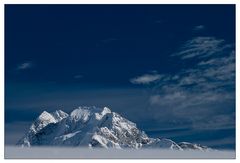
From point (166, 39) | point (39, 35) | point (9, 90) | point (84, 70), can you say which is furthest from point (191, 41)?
point (9, 90)

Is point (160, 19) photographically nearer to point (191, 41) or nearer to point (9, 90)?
point (191, 41)

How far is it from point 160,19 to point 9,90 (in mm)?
3558

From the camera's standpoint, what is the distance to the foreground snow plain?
1123 cm

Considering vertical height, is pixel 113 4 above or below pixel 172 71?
above

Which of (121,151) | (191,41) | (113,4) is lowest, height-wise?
(121,151)

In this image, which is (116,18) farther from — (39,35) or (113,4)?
(39,35)

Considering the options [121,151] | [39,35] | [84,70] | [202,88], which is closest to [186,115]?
[202,88]

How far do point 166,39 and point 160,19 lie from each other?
454mm

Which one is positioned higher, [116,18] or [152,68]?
[116,18]

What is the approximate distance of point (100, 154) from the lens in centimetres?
1137

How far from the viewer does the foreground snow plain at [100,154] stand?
36.8 feet

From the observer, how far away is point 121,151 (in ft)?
38.6

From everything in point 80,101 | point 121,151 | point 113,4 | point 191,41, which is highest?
point 113,4

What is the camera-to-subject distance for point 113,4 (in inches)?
456
